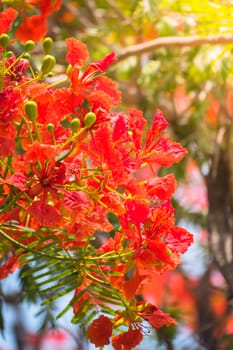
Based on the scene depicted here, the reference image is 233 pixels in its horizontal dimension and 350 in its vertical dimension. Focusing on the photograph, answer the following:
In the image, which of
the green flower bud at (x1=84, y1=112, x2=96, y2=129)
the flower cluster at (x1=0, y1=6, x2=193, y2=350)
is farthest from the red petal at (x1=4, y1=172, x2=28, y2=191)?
the green flower bud at (x1=84, y1=112, x2=96, y2=129)

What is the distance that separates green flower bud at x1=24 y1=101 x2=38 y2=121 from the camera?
1.07m

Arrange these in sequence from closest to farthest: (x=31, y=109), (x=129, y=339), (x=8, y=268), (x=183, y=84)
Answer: (x=31, y=109) < (x=129, y=339) < (x=8, y=268) < (x=183, y=84)

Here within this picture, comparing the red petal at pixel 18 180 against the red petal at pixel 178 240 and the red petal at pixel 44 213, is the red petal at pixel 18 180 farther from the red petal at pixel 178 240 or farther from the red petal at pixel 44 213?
the red petal at pixel 178 240

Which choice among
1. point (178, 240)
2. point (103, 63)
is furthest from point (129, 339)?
point (103, 63)

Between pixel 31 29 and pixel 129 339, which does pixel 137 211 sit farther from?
pixel 31 29

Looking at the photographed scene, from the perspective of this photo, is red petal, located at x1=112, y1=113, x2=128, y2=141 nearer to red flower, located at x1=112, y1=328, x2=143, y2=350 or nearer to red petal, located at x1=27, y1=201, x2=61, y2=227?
red petal, located at x1=27, y1=201, x2=61, y2=227

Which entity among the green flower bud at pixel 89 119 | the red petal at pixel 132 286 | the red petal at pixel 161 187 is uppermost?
the green flower bud at pixel 89 119

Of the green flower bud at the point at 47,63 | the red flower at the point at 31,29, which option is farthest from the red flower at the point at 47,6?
the green flower bud at the point at 47,63

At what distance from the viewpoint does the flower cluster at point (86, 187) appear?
1083 millimetres

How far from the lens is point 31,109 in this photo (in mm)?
1069

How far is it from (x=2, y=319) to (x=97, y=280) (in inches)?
25.6

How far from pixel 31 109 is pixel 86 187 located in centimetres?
13

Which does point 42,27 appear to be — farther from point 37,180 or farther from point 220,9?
point 37,180

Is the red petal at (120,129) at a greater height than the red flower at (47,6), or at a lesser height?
greater
